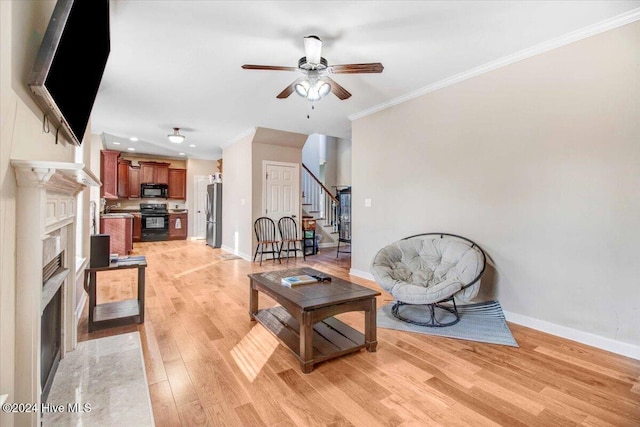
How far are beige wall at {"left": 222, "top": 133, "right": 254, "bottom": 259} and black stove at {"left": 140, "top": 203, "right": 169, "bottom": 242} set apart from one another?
2.29 m

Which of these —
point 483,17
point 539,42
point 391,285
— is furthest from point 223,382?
point 539,42

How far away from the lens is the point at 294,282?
2402 millimetres

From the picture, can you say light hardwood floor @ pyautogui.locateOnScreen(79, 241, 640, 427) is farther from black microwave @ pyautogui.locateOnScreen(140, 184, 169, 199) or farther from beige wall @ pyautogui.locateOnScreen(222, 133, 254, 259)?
black microwave @ pyautogui.locateOnScreen(140, 184, 169, 199)

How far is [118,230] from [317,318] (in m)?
6.05

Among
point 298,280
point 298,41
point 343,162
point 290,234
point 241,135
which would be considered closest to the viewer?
point 298,280

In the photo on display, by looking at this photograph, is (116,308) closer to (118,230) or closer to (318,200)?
(118,230)

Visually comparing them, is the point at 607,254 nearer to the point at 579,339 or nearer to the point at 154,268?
the point at 579,339

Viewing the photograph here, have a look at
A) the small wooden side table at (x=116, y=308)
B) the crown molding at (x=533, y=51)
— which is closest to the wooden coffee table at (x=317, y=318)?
the small wooden side table at (x=116, y=308)

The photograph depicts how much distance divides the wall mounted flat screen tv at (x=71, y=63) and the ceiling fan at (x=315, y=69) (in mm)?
1048

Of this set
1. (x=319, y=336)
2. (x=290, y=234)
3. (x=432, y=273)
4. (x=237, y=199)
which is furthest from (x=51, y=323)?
(x=237, y=199)

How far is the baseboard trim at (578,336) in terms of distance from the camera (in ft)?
7.27

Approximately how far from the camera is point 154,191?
8.40 m

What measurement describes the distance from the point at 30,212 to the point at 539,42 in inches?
144

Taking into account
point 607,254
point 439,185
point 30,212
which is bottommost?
point 607,254
